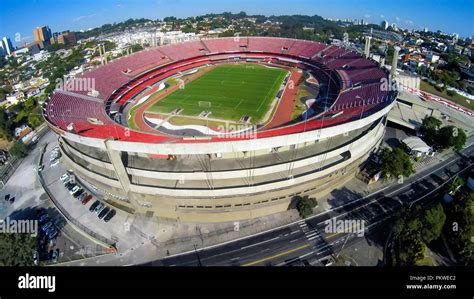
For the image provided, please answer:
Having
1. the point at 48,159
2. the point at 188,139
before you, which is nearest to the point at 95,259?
the point at 188,139

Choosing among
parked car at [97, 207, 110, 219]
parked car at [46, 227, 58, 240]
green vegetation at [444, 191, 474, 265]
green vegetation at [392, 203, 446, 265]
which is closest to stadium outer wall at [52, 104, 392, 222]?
parked car at [97, 207, 110, 219]

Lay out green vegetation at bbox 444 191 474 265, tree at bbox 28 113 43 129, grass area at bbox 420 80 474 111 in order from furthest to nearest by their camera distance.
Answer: grass area at bbox 420 80 474 111 → tree at bbox 28 113 43 129 → green vegetation at bbox 444 191 474 265

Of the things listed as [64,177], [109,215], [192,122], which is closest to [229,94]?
[192,122]

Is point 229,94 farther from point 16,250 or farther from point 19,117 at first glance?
point 19,117

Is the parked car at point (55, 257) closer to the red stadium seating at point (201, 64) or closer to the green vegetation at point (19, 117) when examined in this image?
the red stadium seating at point (201, 64)

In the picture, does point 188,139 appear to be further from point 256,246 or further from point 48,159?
point 48,159

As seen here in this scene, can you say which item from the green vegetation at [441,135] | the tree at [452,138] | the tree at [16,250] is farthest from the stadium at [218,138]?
the tree at [16,250]

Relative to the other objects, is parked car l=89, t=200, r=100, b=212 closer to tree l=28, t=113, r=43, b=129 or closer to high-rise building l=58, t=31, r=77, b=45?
tree l=28, t=113, r=43, b=129
